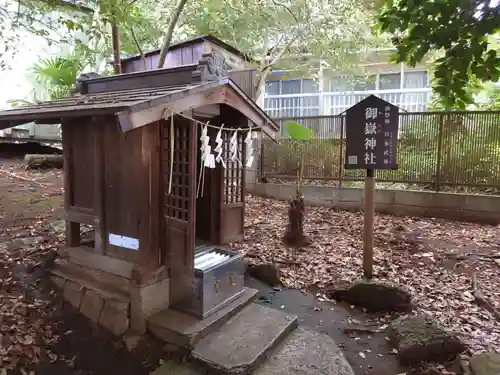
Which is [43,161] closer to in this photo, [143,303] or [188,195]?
[143,303]

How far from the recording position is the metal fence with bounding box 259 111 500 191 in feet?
32.6

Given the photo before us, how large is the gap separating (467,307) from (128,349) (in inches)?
199

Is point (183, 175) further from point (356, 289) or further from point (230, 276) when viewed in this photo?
point (356, 289)

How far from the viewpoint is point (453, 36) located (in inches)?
121

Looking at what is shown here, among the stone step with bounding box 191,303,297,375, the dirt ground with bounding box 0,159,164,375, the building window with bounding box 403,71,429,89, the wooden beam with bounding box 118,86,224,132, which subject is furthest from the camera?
the building window with bounding box 403,71,429,89

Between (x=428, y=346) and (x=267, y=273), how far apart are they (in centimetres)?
290

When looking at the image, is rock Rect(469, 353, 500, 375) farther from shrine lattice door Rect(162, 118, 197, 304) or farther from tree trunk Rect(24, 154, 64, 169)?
tree trunk Rect(24, 154, 64, 169)

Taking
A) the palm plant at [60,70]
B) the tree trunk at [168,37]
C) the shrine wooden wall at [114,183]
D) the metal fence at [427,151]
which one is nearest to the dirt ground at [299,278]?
the shrine wooden wall at [114,183]

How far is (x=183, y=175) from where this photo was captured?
4535mm

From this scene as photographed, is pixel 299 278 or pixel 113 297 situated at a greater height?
pixel 113 297

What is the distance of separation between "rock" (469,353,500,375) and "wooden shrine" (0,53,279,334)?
3393 mm

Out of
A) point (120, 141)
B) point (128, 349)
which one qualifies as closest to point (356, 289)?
point (128, 349)

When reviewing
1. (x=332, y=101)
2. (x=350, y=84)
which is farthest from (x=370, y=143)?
(x=350, y=84)

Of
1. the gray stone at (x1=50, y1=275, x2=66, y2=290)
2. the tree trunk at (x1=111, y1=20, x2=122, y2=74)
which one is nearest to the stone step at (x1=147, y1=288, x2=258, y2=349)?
the gray stone at (x1=50, y1=275, x2=66, y2=290)
